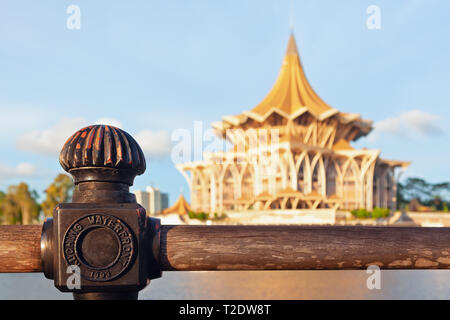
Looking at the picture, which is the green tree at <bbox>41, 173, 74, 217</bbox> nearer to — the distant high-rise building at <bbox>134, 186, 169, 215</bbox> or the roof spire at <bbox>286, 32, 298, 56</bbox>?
the distant high-rise building at <bbox>134, 186, 169, 215</bbox>

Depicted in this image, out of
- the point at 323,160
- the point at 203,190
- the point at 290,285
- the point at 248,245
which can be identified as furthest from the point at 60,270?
the point at 203,190

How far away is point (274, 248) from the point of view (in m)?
1.52

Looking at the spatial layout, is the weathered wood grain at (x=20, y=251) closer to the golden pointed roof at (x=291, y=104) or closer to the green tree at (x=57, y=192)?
the green tree at (x=57, y=192)

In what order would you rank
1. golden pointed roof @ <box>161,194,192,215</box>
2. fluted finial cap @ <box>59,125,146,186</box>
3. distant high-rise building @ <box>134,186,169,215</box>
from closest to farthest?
fluted finial cap @ <box>59,125,146,186</box>, golden pointed roof @ <box>161,194,192,215</box>, distant high-rise building @ <box>134,186,169,215</box>

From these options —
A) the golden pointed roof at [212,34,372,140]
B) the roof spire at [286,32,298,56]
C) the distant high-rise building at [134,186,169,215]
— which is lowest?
the distant high-rise building at [134,186,169,215]

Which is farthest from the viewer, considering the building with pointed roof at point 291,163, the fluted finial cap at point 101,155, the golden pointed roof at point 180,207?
the golden pointed roof at point 180,207

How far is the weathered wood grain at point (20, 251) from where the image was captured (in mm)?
1475

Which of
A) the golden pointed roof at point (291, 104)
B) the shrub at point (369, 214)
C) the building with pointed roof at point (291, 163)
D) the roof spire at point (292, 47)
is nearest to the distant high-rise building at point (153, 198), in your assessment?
the building with pointed roof at point (291, 163)

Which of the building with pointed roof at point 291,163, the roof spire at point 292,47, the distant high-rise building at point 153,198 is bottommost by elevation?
the distant high-rise building at point 153,198

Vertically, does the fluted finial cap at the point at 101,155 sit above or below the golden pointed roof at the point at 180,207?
above

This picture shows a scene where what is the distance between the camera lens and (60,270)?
4.50ft

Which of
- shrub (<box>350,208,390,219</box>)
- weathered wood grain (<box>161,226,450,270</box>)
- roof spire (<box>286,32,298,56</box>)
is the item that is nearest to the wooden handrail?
weathered wood grain (<box>161,226,450,270</box>)

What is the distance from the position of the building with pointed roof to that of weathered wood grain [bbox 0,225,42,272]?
124 feet

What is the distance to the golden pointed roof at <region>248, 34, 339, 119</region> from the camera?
45531mm
